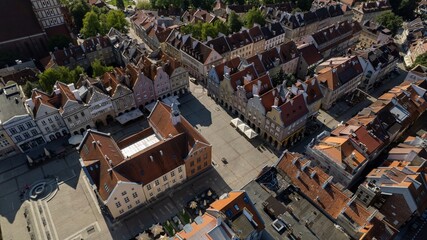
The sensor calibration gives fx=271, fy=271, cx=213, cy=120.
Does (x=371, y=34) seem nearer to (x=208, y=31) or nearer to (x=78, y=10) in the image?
(x=208, y=31)

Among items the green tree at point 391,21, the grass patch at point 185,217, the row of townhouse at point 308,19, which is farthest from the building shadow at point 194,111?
the green tree at point 391,21

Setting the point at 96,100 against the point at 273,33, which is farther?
the point at 273,33

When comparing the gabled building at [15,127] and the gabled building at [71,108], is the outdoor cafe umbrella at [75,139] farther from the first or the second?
the gabled building at [15,127]

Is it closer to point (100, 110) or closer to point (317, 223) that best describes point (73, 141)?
point (100, 110)

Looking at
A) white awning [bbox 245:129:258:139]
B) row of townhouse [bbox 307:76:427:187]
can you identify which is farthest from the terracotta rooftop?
white awning [bbox 245:129:258:139]

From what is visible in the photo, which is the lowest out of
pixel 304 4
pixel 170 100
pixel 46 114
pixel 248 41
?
pixel 170 100

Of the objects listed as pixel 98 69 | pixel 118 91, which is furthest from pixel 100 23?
pixel 118 91
